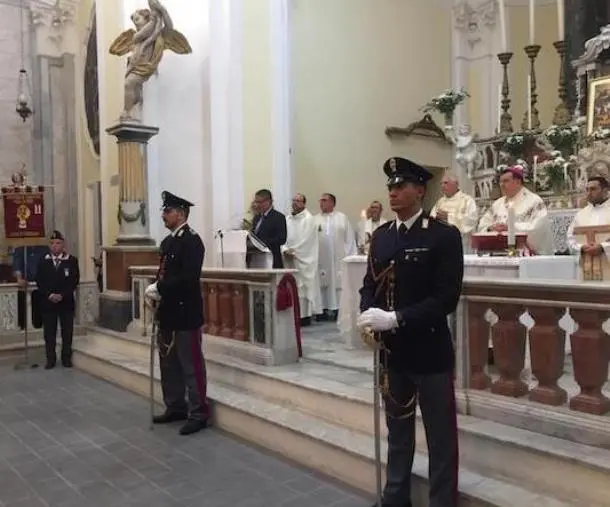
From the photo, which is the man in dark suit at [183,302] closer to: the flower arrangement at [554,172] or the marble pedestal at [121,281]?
the marble pedestal at [121,281]

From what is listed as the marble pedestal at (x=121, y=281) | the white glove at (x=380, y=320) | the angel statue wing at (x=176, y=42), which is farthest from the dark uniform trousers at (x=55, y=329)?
the white glove at (x=380, y=320)

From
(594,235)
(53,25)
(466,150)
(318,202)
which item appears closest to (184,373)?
(594,235)

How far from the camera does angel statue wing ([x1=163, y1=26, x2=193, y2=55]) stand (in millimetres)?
9273

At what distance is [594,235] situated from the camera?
206 inches

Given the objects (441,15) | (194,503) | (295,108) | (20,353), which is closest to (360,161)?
(295,108)

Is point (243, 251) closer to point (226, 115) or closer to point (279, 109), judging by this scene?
point (226, 115)

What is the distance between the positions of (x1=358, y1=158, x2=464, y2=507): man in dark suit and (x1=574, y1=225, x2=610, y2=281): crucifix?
1.54 m

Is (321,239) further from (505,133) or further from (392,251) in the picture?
(392,251)

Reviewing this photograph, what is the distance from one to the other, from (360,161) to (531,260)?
23.1ft

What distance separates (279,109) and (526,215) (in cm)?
464

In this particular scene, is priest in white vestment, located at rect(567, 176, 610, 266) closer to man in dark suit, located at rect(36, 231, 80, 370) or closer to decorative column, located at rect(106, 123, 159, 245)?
decorative column, located at rect(106, 123, 159, 245)

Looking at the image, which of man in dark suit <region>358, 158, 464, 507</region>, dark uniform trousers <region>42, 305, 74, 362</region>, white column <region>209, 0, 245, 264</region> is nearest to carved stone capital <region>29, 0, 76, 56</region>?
white column <region>209, 0, 245, 264</region>

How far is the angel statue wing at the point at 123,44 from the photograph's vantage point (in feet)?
31.1

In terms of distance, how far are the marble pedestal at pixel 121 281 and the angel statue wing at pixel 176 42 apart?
8.72 feet
